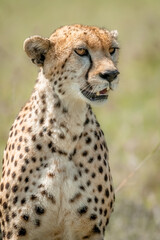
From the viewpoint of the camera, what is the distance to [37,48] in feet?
16.0

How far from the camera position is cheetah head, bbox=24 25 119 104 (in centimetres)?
474

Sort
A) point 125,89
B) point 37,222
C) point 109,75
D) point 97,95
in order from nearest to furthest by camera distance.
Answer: point 109,75 → point 97,95 → point 37,222 → point 125,89

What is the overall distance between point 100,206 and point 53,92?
738mm

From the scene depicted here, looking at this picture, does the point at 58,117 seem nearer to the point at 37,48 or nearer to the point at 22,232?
the point at 37,48

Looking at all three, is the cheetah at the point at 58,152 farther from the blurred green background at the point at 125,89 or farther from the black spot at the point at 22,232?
the blurred green background at the point at 125,89

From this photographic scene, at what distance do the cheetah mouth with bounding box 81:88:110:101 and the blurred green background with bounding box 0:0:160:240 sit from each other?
1038mm

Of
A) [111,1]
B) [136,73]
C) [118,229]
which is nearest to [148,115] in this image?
[136,73]

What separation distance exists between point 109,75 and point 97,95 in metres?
0.19

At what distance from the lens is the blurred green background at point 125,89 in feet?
22.5

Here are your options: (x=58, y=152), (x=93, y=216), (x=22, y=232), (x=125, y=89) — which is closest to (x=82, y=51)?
(x=58, y=152)

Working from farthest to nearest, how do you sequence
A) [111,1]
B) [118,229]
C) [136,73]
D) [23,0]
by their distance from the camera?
[111,1]
[23,0]
[136,73]
[118,229]

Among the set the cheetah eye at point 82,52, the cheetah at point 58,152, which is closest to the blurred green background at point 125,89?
the cheetah at point 58,152

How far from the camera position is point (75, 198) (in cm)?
491

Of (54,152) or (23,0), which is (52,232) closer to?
(54,152)
